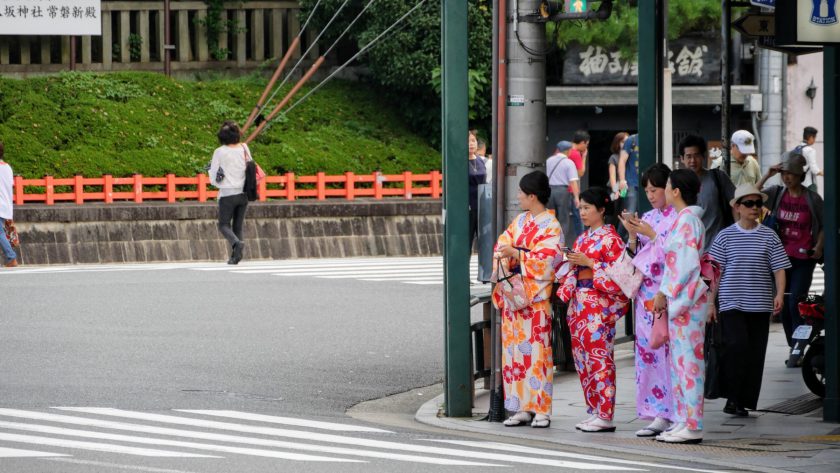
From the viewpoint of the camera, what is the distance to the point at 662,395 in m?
9.62

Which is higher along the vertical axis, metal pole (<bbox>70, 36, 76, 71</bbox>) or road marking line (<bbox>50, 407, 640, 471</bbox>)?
metal pole (<bbox>70, 36, 76, 71</bbox>)

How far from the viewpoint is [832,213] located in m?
9.98

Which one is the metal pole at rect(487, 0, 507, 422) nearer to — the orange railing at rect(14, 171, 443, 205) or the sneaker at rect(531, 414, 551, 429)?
the sneaker at rect(531, 414, 551, 429)

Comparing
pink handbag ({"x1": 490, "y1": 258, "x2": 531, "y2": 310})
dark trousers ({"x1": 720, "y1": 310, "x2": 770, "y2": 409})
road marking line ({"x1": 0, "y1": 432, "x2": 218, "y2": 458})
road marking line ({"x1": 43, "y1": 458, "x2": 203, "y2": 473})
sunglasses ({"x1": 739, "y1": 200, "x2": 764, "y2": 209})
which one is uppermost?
sunglasses ({"x1": 739, "y1": 200, "x2": 764, "y2": 209})

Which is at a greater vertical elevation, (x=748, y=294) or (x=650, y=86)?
(x=650, y=86)

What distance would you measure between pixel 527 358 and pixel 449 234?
110 cm

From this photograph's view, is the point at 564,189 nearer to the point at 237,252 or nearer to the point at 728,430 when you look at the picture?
the point at 237,252

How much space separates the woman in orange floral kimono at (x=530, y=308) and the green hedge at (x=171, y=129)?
60.5 ft

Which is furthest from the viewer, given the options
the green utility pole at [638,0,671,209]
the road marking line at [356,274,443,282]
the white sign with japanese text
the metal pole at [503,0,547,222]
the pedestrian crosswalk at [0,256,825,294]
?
the white sign with japanese text

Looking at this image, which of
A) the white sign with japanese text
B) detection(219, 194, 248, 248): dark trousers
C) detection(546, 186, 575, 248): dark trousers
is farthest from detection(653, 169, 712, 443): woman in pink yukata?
the white sign with japanese text

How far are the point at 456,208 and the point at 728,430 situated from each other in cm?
236

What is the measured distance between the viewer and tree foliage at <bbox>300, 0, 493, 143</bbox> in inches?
1227

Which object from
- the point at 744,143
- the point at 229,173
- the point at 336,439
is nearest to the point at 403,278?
the point at 229,173

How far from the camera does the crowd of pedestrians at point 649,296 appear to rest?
930 cm
